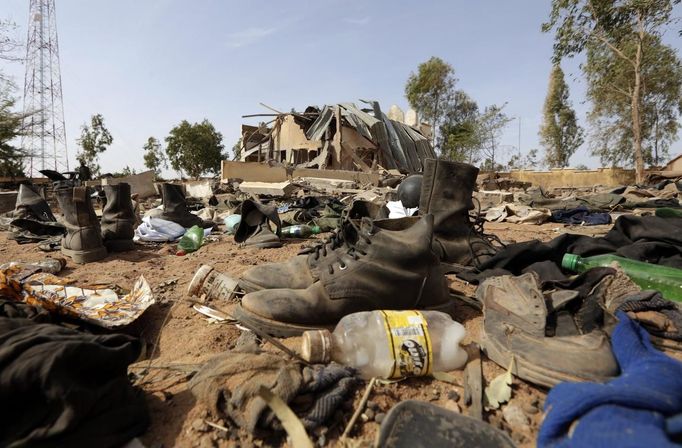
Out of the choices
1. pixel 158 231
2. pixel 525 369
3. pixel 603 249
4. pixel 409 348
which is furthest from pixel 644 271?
pixel 158 231

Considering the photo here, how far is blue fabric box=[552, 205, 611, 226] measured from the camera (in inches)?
170

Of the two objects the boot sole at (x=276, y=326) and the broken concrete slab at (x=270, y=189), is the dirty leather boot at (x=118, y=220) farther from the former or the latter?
the broken concrete slab at (x=270, y=189)

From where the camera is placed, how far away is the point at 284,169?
10.1 m

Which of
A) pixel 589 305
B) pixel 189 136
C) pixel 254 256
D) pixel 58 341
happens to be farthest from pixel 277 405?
pixel 189 136

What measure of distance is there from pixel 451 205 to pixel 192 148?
92.2 feet

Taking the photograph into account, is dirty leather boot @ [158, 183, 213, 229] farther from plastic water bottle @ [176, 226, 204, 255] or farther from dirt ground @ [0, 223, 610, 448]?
dirt ground @ [0, 223, 610, 448]

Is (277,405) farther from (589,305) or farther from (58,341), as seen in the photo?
(589,305)

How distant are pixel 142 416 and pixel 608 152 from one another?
27802 mm

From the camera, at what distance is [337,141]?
1355cm

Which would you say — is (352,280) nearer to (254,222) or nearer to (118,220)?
(254,222)

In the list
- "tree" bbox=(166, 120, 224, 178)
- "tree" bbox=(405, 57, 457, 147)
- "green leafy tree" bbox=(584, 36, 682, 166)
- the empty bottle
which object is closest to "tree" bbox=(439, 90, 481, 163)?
"tree" bbox=(405, 57, 457, 147)

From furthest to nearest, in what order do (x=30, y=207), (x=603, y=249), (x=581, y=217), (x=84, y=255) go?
(x=581, y=217), (x=30, y=207), (x=84, y=255), (x=603, y=249)

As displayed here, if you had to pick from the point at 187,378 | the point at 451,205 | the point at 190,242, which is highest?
the point at 451,205

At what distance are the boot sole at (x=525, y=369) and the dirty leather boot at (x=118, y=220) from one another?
3.33 meters
